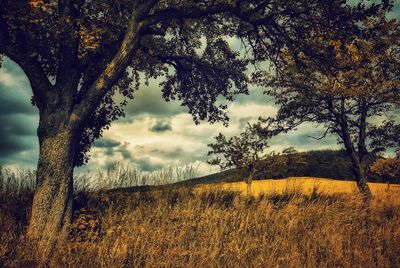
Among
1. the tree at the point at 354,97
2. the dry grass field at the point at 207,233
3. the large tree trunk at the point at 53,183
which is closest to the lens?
Answer: the dry grass field at the point at 207,233

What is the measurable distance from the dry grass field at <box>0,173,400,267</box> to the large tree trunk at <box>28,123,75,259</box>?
1.59 feet

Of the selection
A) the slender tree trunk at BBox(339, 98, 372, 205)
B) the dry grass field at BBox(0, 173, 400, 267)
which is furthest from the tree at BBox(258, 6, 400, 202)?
the dry grass field at BBox(0, 173, 400, 267)

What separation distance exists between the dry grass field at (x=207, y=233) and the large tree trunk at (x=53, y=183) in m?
0.48

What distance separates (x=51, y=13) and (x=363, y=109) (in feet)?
58.6

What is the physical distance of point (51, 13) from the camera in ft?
34.9

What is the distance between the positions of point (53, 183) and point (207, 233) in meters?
4.10

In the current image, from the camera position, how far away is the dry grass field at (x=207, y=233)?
615 cm

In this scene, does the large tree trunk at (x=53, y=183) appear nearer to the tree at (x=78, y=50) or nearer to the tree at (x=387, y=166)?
the tree at (x=78, y=50)

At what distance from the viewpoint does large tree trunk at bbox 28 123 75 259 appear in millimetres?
8680

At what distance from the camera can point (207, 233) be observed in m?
7.40

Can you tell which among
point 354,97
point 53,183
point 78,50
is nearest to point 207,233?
point 53,183

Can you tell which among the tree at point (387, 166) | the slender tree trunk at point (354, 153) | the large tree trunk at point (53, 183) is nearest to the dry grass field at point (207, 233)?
the large tree trunk at point (53, 183)

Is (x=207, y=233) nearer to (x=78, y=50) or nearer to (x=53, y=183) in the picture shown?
(x=53, y=183)

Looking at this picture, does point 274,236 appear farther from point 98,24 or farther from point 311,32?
point 98,24
